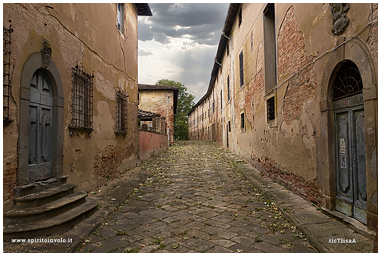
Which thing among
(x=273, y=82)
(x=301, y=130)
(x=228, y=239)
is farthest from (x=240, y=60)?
(x=228, y=239)

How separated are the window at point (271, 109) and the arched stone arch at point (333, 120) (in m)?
3.20

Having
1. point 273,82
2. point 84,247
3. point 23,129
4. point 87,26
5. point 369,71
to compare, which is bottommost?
point 84,247

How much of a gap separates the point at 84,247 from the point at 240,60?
10808mm

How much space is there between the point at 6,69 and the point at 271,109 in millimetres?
6751

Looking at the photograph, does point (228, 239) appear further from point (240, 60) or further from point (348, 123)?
point (240, 60)

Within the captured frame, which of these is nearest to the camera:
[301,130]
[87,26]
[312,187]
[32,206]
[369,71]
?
[369,71]

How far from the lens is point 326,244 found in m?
3.21

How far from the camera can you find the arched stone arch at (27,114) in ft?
12.5

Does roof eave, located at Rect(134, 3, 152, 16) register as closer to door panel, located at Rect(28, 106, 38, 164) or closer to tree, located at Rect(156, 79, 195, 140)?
door panel, located at Rect(28, 106, 38, 164)

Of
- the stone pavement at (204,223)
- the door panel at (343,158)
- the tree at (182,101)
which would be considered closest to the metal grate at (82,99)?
the stone pavement at (204,223)

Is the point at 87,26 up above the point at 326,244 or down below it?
above

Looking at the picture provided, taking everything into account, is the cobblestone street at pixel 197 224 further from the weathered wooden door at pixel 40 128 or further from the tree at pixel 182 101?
the tree at pixel 182 101

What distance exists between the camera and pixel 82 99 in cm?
592

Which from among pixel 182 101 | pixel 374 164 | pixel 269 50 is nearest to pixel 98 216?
pixel 374 164
